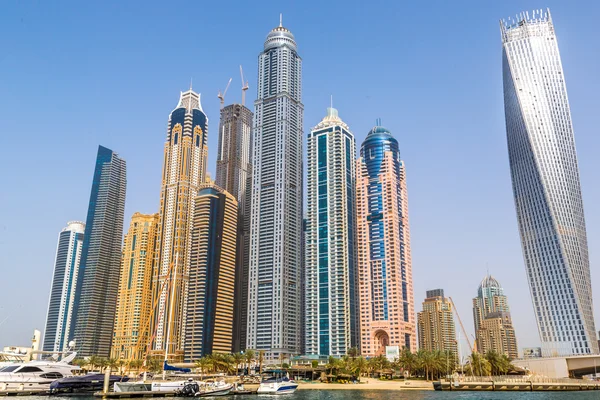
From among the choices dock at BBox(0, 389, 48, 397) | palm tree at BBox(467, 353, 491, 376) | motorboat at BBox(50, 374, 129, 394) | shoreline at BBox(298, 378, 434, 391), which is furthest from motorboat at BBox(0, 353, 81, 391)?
palm tree at BBox(467, 353, 491, 376)

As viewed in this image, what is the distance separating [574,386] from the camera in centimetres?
17550

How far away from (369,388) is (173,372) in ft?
202

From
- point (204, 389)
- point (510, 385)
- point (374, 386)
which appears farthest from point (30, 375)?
point (510, 385)

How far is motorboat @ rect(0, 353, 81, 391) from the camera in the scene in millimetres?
122188

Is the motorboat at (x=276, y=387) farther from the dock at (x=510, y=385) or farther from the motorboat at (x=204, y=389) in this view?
the dock at (x=510, y=385)

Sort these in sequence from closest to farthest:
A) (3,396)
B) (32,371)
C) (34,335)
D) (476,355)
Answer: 1. (3,396)
2. (32,371)
3. (34,335)
4. (476,355)

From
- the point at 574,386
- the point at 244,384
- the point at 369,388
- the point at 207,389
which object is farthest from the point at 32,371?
the point at 574,386

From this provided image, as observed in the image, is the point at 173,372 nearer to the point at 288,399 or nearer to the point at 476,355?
the point at 288,399

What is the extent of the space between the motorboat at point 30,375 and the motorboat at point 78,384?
6.73 feet

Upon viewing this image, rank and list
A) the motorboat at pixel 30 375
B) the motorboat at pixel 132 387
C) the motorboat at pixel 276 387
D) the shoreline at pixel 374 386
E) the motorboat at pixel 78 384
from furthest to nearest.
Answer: the shoreline at pixel 374 386
the motorboat at pixel 276 387
the motorboat at pixel 78 384
the motorboat at pixel 30 375
the motorboat at pixel 132 387

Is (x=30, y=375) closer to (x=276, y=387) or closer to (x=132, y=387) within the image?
(x=132, y=387)

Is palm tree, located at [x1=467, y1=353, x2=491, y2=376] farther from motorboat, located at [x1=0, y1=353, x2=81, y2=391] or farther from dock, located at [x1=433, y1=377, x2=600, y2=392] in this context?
motorboat, located at [x1=0, y1=353, x2=81, y2=391]

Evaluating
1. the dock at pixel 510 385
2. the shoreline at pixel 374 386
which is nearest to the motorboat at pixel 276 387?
the shoreline at pixel 374 386

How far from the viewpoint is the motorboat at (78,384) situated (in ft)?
419
